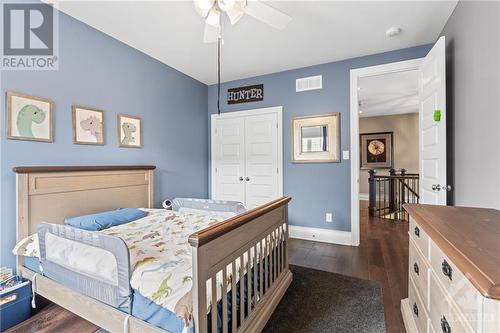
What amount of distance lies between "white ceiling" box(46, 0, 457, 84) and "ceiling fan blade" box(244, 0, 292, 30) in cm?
38

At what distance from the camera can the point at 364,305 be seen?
1819 millimetres

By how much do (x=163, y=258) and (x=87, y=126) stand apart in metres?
1.84

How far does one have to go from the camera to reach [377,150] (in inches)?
269

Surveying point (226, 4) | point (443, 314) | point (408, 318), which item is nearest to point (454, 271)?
point (443, 314)

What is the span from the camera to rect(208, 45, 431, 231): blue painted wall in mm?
3207

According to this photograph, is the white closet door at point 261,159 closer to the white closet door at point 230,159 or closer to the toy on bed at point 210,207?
the white closet door at point 230,159

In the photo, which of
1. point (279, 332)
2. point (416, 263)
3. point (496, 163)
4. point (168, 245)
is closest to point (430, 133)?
point (496, 163)

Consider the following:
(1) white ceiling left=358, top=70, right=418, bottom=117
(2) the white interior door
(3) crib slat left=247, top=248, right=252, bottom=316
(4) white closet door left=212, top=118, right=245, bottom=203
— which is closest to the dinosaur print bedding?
(3) crib slat left=247, top=248, right=252, bottom=316

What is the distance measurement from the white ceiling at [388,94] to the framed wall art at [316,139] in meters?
1.18

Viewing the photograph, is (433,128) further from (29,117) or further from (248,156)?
(29,117)

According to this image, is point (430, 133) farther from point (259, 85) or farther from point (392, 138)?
point (392, 138)

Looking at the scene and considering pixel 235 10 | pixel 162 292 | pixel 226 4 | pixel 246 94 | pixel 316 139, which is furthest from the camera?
pixel 246 94

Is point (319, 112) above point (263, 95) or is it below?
below

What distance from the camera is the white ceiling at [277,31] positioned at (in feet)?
7.04
